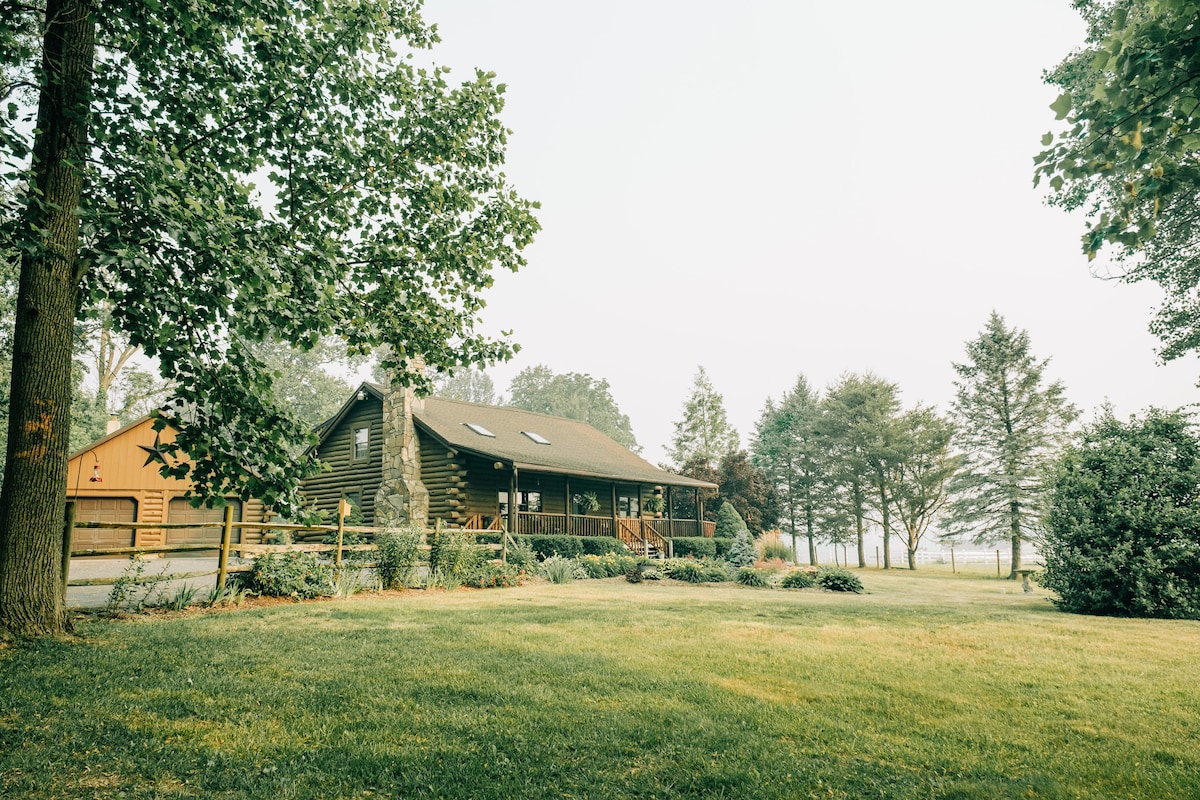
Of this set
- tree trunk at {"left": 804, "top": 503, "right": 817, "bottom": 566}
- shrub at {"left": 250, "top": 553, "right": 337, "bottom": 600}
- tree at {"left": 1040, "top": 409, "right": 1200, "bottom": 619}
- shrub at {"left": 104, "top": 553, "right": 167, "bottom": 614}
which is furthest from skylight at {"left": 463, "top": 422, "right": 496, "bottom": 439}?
tree trunk at {"left": 804, "top": 503, "right": 817, "bottom": 566}

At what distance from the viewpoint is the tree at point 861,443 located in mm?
40156

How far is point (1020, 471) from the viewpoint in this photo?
2961 centimetres

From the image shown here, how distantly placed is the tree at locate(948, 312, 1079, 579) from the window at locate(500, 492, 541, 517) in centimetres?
2027

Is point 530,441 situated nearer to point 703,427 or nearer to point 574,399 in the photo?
point 703,427

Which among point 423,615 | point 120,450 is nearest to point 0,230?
point 423,615

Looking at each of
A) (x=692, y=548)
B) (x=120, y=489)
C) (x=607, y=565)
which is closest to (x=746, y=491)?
(x=692, y=548)

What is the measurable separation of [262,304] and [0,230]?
1907 millimetres

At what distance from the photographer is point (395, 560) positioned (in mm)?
13898

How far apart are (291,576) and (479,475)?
498 inches

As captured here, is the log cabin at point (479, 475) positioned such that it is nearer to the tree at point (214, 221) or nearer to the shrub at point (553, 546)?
the shrub at point (553, 546)

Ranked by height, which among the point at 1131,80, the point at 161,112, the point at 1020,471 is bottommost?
the point at 1020,471

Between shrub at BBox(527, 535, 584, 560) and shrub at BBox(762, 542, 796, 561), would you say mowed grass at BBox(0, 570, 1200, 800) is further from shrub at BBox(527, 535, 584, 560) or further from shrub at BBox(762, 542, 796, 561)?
shrub at BBox(762, 542, 796, 561)

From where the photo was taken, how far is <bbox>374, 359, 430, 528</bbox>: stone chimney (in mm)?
22219

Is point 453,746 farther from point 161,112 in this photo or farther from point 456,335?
point 161,112
